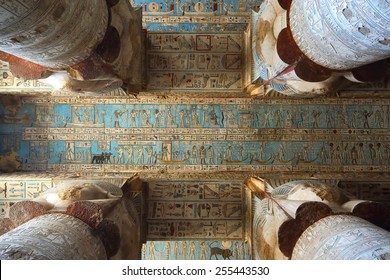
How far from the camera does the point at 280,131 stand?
5738 mm

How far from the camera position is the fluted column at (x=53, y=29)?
2153mm

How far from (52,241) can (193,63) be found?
400 centimetres

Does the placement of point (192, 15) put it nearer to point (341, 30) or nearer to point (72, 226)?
point (341, 30)

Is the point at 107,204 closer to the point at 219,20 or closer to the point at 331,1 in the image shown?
the point at 331,1

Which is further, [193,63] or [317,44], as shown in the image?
[193,63]

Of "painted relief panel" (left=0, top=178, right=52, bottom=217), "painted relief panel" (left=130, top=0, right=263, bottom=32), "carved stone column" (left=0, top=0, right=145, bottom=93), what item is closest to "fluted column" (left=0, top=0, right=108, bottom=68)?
"carved stone column" (left=0, top=0, right=145, bottom=93)

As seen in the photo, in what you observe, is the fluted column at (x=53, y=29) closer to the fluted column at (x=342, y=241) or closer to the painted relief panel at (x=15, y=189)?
the fluted column at (x=342, y=241)

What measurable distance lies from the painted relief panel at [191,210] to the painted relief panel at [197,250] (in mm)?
356

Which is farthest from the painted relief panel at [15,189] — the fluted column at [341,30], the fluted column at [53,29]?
the fluted column at [341,30]

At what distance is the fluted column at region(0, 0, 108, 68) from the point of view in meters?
2.15

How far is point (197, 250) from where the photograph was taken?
5992mm

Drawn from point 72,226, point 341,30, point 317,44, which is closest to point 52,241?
point 72,226

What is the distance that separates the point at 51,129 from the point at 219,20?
3.53 m

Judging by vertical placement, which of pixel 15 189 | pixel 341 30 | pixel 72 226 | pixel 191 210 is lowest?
pixel 191 210
